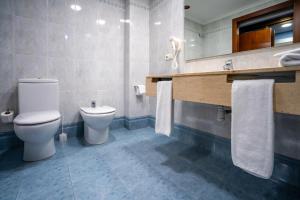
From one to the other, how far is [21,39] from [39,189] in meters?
1.61

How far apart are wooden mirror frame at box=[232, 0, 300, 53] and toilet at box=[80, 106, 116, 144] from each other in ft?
4.79

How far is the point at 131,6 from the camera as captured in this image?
2.37 meters

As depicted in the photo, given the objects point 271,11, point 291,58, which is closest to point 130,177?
point 291,58

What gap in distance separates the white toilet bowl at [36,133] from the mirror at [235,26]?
64.6 inches

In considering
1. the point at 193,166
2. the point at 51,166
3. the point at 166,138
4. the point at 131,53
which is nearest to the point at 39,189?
the point at 51,166

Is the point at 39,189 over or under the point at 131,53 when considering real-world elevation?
under

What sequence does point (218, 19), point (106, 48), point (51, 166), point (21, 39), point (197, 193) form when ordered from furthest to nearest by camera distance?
1. point (106, 48)
2. point (21, 39)
3. point (218, 19)
4. point (51, 166)
5. point (197, 193)

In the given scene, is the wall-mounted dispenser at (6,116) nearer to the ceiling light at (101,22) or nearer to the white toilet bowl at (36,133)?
the white toilet bowl at (36,133)

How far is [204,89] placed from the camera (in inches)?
43.2

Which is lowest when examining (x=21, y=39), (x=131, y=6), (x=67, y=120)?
(x=67, y=120)

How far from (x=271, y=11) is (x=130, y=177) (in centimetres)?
176

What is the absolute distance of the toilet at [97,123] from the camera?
5.77 ft

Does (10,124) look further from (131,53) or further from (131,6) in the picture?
(131,6)

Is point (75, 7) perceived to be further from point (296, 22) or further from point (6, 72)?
point (296, 22)
